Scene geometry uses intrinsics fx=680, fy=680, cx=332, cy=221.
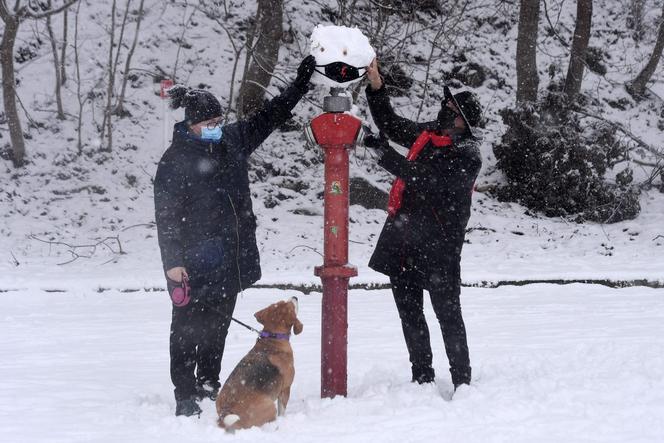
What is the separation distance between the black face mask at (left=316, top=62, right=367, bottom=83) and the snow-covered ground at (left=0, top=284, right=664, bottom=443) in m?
1.79

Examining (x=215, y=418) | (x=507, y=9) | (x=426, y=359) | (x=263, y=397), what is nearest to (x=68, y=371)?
(x=215, y=418)

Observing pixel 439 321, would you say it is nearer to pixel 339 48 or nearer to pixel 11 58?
pixel 339 48

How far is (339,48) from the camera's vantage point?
12.3 feet

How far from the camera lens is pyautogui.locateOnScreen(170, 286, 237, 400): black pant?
3.75 m

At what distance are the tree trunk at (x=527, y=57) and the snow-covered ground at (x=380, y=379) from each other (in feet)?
21.2

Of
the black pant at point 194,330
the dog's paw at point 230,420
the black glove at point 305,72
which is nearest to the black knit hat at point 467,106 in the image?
the black glove at point 305,72

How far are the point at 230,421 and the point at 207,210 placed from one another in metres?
1.16

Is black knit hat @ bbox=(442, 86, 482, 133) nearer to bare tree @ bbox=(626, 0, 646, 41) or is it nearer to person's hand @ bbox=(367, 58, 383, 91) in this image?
person's hand @ bbox=(367, 58, 383, 91)

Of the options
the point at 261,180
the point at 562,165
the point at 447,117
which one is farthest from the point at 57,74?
the point at 447,117

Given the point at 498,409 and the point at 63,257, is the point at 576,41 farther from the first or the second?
the point at 498,409

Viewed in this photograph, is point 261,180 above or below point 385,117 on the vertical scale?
above

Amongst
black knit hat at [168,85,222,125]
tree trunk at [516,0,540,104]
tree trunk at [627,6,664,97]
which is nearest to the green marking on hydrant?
black knit hat at [168,85,222,125]

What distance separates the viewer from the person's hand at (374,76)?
3.92 meters

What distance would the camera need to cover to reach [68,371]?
4906 mm
